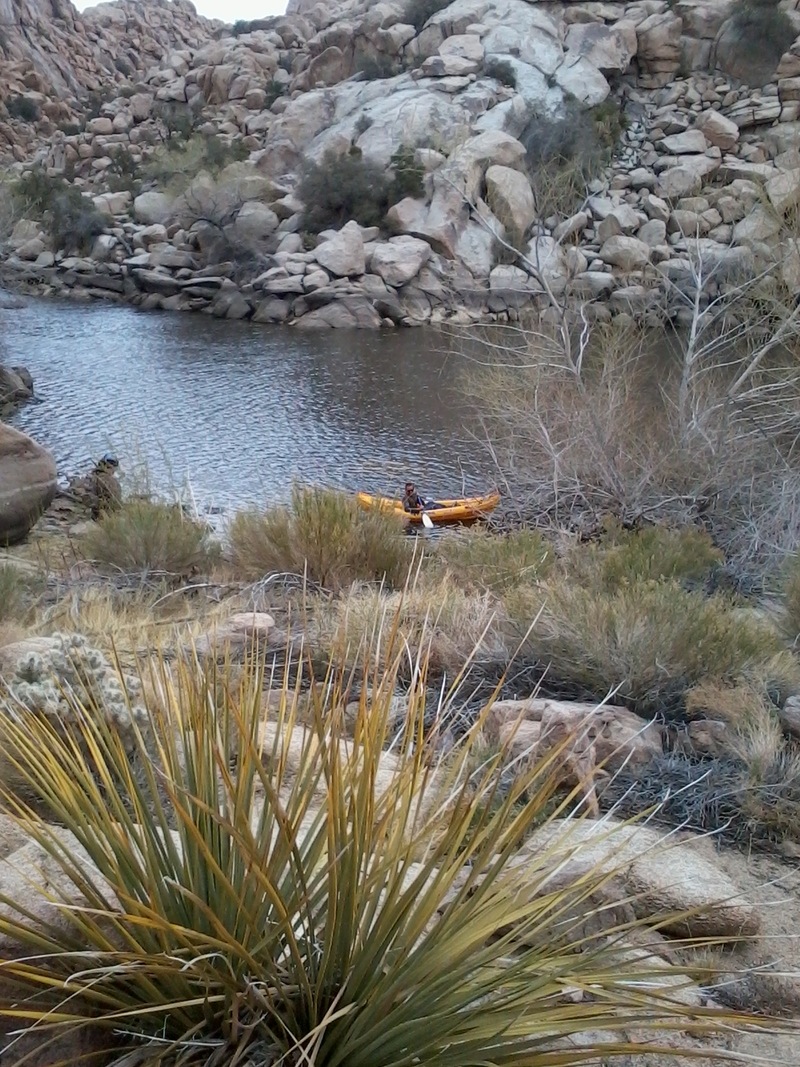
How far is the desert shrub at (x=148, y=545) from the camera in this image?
25.3 feet

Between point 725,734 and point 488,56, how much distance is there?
138 feet

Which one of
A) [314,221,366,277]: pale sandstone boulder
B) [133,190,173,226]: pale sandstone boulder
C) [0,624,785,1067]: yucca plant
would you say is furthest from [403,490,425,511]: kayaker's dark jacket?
[133,190,173,226]: pale sandstone boulder

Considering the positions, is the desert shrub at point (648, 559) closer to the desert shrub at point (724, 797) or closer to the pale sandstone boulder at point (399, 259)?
the desert shrub at point (724, 797)

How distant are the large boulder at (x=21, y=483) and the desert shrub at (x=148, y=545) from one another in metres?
1.85

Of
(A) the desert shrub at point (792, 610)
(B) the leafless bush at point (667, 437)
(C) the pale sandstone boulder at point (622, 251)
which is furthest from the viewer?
(C) the pale sandstone boulder at point (622, 251)

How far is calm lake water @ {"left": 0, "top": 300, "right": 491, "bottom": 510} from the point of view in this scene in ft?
47.3

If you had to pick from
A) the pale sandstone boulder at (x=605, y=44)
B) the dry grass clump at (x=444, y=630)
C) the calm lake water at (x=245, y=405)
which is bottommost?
the calm lake water at (x=245, y=405)

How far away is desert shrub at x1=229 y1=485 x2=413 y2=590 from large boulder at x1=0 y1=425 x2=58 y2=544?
123 inches

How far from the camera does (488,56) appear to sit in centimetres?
4069

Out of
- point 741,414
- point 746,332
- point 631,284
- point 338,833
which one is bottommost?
point 631,284

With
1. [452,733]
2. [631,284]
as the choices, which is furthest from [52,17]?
[452,733]

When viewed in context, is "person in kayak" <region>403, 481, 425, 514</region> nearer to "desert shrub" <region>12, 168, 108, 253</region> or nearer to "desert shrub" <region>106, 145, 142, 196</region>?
"desert shrub" <region>12, 168, 108, 253</region>

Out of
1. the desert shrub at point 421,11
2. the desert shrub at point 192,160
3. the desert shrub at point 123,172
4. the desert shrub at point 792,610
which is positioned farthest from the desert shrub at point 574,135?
the desert shrub at point 792,610

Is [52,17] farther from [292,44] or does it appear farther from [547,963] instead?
[547,963]
